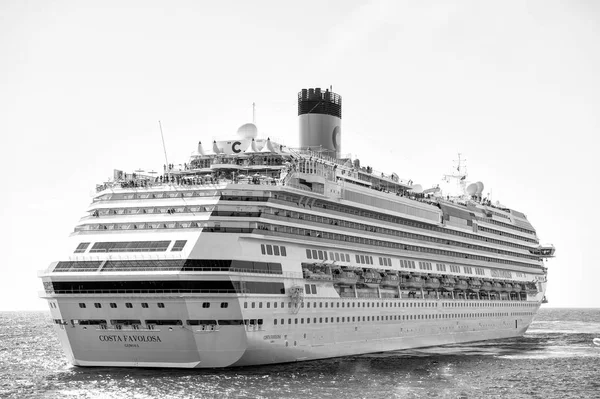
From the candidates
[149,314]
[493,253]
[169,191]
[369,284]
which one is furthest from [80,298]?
[493,253]

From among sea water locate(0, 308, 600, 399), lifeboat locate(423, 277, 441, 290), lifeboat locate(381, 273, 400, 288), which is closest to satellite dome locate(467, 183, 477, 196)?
lifeboat locate(423, 277, 441, 290)

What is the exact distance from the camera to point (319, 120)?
70188 mm

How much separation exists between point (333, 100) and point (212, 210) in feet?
82.9

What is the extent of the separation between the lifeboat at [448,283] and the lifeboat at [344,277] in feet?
58.1

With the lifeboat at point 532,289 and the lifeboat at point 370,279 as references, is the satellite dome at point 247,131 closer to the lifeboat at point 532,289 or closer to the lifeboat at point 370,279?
the lifeboat at point 370,279

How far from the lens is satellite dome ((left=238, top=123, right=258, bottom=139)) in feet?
193

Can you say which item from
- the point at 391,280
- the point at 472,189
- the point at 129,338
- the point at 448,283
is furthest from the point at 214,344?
the point at 472,189

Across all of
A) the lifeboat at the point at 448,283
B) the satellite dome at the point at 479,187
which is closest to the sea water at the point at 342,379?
the lifeboat at the point at 448,283

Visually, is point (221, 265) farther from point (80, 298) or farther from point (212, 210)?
point (80, 298)

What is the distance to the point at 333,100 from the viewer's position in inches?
2810

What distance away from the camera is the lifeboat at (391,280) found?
64.2m

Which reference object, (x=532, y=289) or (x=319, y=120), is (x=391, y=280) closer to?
(x=319, y=120)

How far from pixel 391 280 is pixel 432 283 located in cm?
886

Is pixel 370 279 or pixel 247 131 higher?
pixel 247 131
